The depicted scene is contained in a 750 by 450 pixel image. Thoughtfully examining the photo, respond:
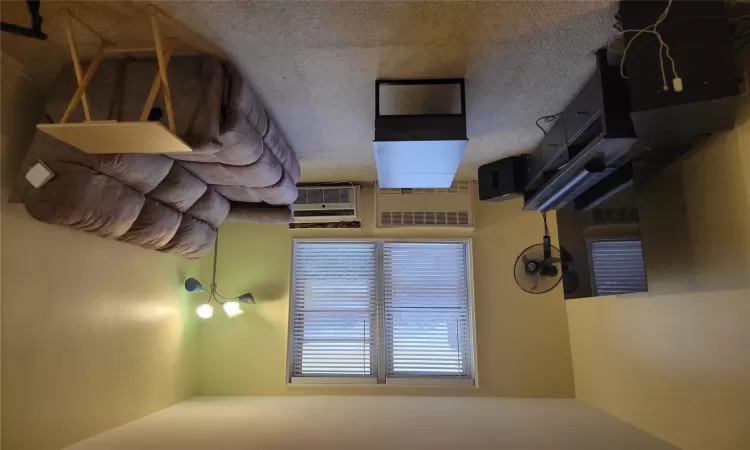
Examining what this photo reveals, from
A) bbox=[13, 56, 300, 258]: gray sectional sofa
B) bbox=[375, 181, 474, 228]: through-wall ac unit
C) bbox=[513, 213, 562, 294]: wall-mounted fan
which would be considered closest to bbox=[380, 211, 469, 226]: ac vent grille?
bbox=[375, 181, 474, 228]: through-wall ac unit

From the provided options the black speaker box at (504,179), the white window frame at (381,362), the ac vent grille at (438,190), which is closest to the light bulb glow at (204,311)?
the white window frame at (381,362)

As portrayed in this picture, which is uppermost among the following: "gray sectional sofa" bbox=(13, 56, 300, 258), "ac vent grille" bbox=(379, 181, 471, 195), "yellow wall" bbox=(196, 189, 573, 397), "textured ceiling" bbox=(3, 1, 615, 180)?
"textured ceiling" bbox=(3, 1, 615, 180)

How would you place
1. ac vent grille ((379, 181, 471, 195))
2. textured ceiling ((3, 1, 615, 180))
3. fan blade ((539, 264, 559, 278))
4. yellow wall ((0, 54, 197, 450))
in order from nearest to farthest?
textured ceiling ((3, 1, 615, 180)), yellow wall ((0, 54, 197, 450)), fan blade ((539, 264, 559, 278)), ac vent grille ((379, 181, 471, 195))

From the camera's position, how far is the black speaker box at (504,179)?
12.4 feet

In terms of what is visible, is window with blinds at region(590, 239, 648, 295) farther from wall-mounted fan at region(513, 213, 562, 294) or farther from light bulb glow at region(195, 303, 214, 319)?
light bulb glow at region(195, 303, 214, 319)

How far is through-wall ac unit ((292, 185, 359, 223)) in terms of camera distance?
4562mm

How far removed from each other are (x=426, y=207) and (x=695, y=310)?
8.29 feet

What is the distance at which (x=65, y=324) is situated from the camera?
2643 millimetres

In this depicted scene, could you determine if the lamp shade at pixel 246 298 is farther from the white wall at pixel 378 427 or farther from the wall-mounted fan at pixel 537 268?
the wall-mounted fan at pixel 537 268

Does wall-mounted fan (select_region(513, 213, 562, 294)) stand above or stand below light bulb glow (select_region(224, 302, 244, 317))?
above

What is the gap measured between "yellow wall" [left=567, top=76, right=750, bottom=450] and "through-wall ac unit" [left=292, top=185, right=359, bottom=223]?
8.04ft

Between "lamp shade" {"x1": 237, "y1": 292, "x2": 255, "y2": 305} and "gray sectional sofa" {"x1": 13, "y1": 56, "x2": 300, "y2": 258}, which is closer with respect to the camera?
"gray sectional sofa" {"x1": 13, "y1": 56, "x2": 300, "y2": 258}

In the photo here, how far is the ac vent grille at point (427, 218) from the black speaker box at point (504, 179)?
2.08 ft

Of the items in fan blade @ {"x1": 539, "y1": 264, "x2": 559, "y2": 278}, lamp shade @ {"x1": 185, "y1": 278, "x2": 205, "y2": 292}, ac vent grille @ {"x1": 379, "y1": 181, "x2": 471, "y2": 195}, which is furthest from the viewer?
ac vent grille @ {"x1": 379, "y1": 181, "x2": 471, "y2": 195}
